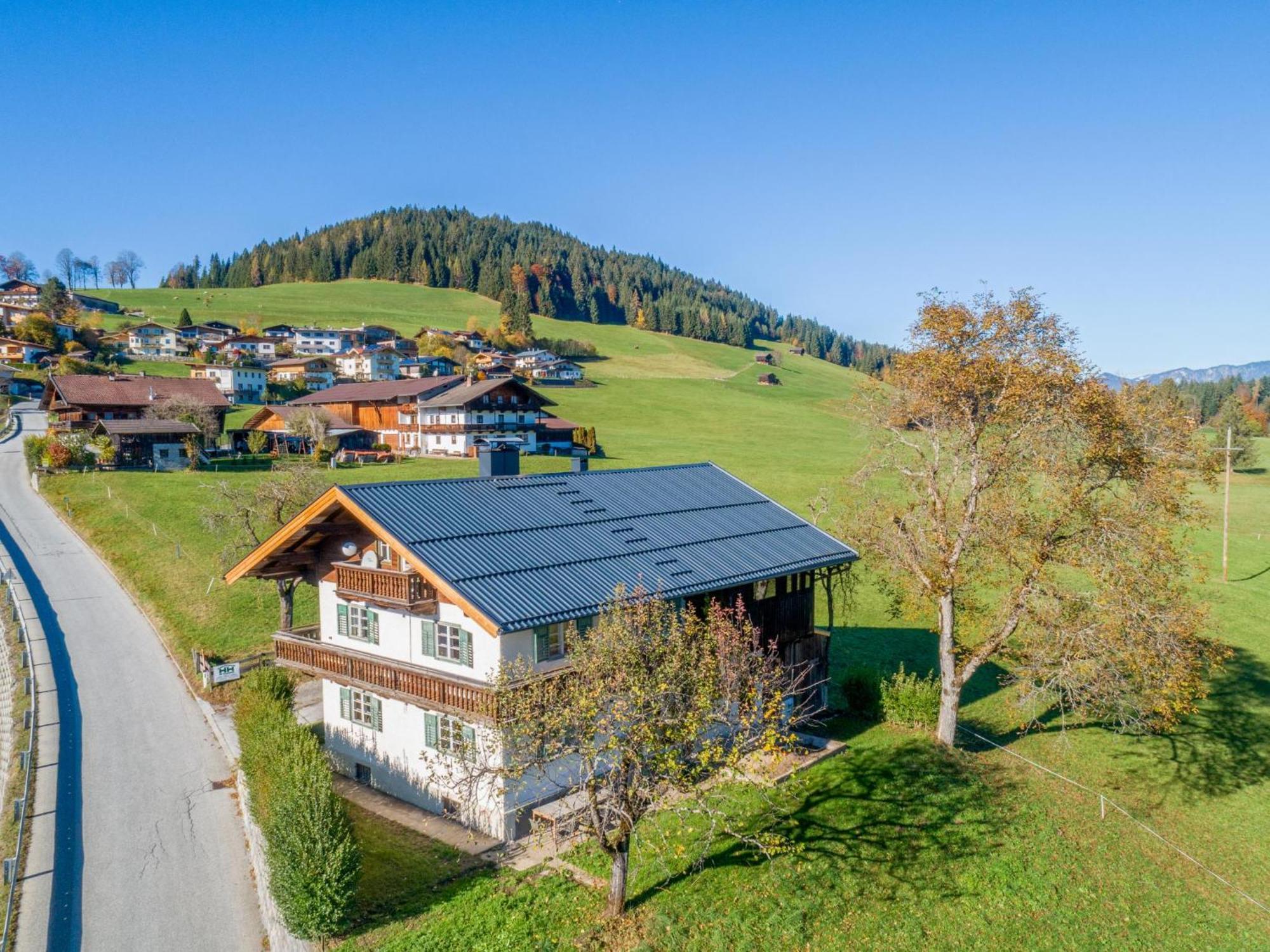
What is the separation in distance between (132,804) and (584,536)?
1570 centimetres

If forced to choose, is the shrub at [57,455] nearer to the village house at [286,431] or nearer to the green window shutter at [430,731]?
the village house at [286,431]

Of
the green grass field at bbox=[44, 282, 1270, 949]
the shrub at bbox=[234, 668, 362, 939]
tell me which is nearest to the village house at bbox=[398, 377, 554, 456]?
the green grass field at bbox=[44, 282, 1270, 949]

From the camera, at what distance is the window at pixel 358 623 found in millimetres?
23500

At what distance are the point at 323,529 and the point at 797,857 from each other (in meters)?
16.6

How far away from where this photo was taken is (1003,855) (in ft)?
64.7

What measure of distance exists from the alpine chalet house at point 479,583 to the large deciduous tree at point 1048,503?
4.32 m

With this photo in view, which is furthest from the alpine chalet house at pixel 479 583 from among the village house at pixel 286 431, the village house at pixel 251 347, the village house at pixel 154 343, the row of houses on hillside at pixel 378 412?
the village house at pixel 154 343

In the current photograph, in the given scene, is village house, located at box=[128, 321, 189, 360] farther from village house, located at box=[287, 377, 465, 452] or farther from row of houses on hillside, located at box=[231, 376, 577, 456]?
row of houses on hillside, located at box=[231, 376, 577, 456]

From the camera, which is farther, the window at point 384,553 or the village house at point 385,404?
the village house at point 385,404

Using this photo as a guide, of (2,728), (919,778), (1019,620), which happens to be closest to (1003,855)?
(919,778)

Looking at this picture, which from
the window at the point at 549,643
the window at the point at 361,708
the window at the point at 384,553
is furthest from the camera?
the window at the point at 361,708

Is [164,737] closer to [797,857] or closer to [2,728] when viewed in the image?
[2,728]

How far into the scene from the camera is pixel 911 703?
89.0ft

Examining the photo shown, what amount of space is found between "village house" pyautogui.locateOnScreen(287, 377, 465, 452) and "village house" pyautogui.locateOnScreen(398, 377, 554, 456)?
518 mm
